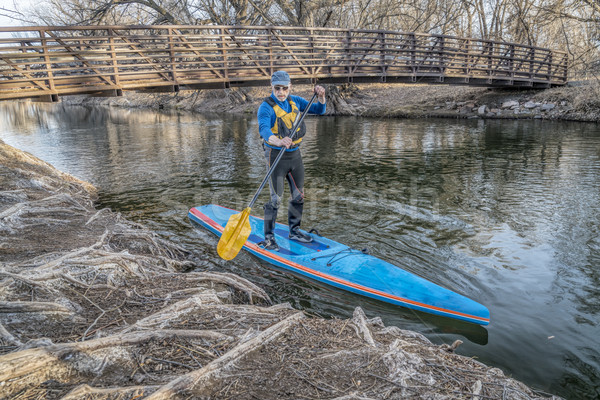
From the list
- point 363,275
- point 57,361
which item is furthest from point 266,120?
point 57,361

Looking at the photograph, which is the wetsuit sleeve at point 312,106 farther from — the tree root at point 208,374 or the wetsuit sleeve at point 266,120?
the tree root at point 208,374

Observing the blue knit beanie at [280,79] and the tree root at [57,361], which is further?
the blue knit beanie at [280,79]

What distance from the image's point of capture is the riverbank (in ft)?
65.7

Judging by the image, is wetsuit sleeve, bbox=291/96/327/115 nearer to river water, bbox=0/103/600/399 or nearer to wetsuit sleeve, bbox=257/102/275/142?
wetsuit sleeve, bbox=257/102/275/142

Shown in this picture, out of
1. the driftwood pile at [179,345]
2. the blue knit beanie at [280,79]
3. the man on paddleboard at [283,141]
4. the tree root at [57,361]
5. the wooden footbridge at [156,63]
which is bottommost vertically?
the driftwood pile at [179,345]

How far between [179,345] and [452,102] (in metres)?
24.5

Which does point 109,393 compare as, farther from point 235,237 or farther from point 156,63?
point 156,63

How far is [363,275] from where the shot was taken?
5.14 meters

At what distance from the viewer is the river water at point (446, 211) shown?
4.29m

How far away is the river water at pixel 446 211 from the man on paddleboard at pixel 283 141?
77 centimetres

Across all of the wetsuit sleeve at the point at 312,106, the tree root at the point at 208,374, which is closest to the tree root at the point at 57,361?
the tree root at the point at 208,374

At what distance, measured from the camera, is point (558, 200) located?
8.32 m

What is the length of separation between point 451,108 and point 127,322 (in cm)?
2373

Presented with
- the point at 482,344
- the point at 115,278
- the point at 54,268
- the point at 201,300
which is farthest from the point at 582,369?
the point at 54,268
